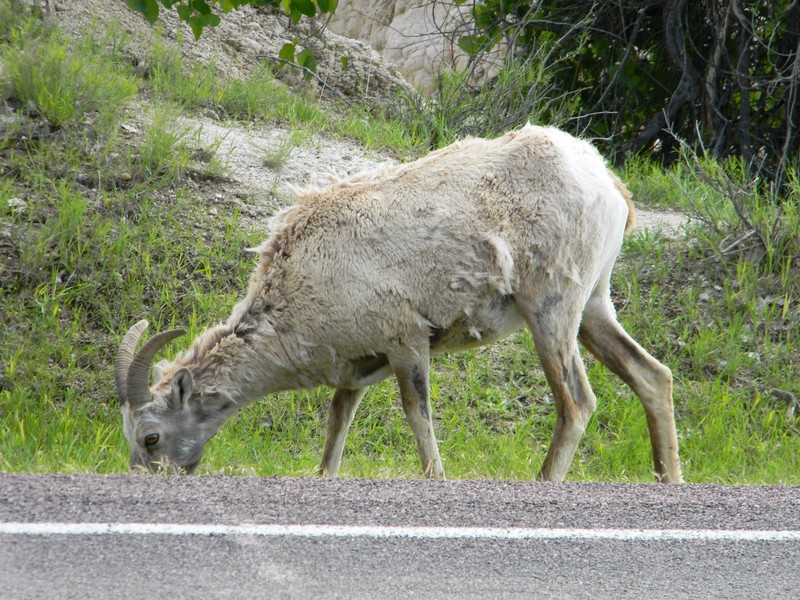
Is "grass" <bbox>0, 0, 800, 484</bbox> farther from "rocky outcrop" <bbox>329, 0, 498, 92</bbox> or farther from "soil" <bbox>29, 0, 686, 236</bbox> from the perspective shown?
"rocky outcrop" <bbox>329, 0, 498, 92</bbox>

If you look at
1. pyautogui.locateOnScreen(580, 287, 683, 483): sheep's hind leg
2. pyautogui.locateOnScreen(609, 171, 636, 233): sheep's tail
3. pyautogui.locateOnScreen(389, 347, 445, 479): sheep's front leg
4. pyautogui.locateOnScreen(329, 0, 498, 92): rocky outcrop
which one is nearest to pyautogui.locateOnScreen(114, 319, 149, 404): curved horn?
pyautogui.locateOnScreen(389, 347, 445, 479): sheep's front leg

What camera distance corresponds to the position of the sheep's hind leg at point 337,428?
6219 mm

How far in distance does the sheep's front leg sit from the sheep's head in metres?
1.27

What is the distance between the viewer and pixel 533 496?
4477 mm

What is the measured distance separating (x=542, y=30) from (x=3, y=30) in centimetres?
639

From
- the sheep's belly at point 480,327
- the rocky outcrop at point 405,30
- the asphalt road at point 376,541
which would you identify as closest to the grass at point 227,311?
the sheep's belly at point 480,327

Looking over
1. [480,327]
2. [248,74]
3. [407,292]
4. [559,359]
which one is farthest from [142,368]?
[248,74]

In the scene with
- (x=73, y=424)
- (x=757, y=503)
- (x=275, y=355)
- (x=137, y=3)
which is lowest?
(x=73, y=424)

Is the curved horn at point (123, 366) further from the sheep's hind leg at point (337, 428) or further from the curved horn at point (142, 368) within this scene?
the sheep's hind leg at point (337, 428)

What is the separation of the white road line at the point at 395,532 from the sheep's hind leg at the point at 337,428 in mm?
2319

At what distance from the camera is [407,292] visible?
18.9 feet

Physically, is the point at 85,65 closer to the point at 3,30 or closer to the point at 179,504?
the point at 3,30

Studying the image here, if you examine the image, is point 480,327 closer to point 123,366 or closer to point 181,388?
point 181,388

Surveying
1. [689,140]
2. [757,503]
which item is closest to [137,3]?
[757,503]
